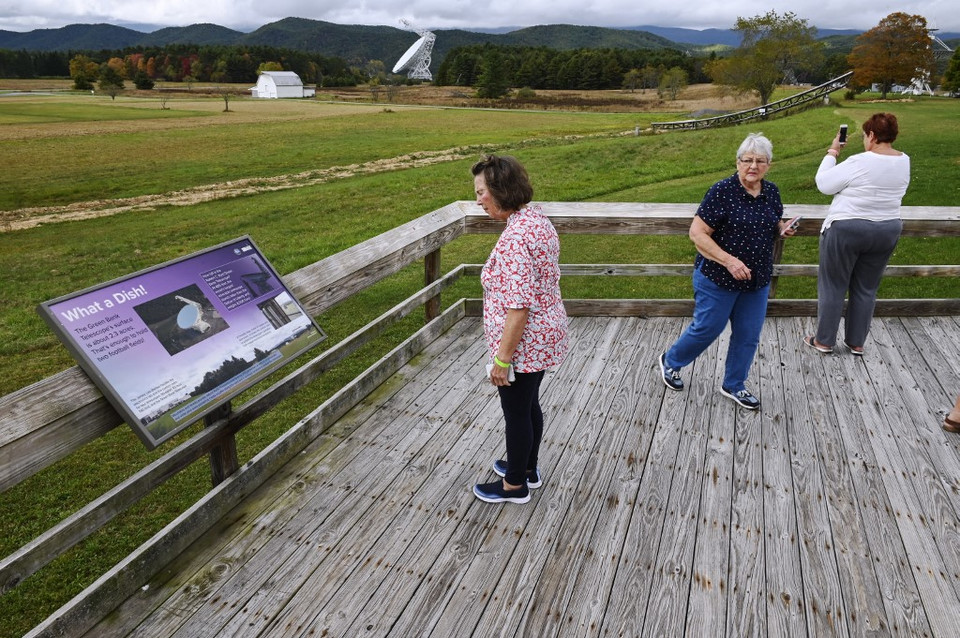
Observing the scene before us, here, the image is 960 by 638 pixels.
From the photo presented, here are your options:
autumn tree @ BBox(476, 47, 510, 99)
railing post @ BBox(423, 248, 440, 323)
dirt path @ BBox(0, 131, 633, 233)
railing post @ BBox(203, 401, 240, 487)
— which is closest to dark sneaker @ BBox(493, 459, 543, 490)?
railing post @ BBox(203, 401, 240, 487)

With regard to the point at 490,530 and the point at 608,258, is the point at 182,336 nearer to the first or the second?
the point at 490,530

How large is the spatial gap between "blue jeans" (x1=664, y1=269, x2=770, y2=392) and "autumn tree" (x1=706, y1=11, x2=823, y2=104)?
2183 inches

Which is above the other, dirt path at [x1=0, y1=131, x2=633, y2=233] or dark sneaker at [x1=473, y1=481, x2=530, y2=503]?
dark sneaker at [x1=473, y1=481, x2=530, y2=503]

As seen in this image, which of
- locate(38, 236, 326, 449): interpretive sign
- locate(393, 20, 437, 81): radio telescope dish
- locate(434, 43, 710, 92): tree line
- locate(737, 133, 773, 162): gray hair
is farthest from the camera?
locate(393, 20, 437, 81): radio telescope dish

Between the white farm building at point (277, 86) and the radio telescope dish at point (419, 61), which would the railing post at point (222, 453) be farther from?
the radio telescope dish at point (419, 61)

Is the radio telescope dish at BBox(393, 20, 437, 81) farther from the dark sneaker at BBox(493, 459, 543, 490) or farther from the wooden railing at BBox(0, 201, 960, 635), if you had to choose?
the dark sneaker at BBox(493, 459, 543, 490)

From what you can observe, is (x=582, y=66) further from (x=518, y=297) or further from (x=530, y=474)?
(x=518, y=297)

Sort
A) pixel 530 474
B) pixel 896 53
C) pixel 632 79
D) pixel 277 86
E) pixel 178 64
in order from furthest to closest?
1. pixel 277 86
2. pixel 632 79
3. pixel 178 64
4. pixel 896 53
5. pixel 530 474

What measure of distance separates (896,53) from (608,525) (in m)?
65.6

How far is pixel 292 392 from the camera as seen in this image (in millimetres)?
3598

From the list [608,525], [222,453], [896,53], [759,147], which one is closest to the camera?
[222,453]

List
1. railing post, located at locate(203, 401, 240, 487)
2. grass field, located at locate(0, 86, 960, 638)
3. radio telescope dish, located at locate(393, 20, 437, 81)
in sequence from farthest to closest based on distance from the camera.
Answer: radio telescope dish, located at locate(393, 20, 437, 81) < grass field, located at locate(0, 86, 960, 638) < railing post, located at locate(203, 401, 240, 487)

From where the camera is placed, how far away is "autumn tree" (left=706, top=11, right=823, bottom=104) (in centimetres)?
5181

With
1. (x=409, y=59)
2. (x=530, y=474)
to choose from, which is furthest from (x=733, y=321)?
(x=409, y=59)
